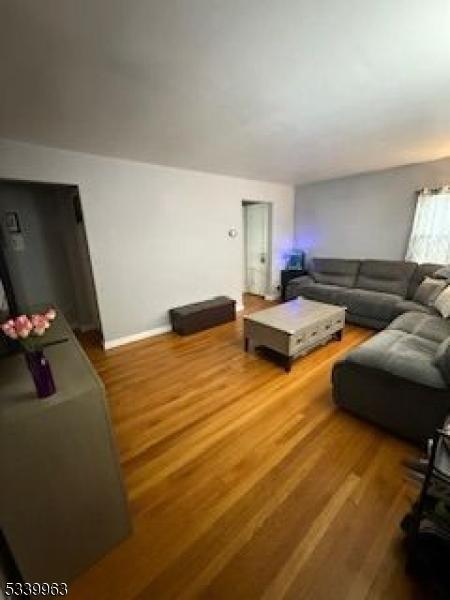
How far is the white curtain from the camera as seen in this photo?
3.88m

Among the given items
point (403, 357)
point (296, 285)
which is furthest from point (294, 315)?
point (296, 285)

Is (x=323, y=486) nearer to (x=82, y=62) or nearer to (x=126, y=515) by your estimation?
(x=126, y=515)

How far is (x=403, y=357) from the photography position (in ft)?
6.56

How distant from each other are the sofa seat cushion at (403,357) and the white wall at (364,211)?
105 inches

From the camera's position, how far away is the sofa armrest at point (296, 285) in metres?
4.72

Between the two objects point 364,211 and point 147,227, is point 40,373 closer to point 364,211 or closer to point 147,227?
point 147,227

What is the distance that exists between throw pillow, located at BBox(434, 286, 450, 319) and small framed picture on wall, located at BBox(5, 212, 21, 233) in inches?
205

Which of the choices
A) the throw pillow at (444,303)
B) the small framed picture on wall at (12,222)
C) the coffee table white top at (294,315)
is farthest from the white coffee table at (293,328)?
the small framed picture on wall at (12,222)

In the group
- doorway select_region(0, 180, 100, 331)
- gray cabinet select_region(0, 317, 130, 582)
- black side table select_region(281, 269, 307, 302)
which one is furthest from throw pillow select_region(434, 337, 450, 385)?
doorway select_region(0, 180, 100, 331)

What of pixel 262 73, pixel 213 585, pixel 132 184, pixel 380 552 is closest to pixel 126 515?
pixel 213 585

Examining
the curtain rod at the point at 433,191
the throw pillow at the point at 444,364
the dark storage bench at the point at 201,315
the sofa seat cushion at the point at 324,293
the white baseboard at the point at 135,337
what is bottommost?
the white baseboard at the point at 135,337

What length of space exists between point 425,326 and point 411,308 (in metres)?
0.83

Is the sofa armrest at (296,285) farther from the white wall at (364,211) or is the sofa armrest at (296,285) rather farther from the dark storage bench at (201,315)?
the dark storage bench at (201,315)

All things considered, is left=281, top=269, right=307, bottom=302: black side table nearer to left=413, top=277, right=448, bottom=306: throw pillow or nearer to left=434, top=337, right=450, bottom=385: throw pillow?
left=413, top=277, right=448, bottom=306: throw pillow
